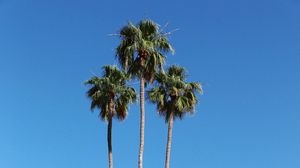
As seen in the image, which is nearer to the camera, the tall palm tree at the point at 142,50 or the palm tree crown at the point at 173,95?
the tall palm tree at the point at 142,50

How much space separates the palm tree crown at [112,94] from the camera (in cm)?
4616

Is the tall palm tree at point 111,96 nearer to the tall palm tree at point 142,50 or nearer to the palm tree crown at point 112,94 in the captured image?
the palm tree crown at point 112,94

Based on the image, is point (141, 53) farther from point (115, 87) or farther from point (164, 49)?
point (115, 87)

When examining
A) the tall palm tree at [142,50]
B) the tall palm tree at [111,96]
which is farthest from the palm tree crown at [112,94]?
the tall palm tree at [142,50]

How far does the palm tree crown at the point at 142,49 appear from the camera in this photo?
39594 millimetres

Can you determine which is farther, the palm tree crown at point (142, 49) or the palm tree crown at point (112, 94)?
the palm tree crown at point (112, 94)

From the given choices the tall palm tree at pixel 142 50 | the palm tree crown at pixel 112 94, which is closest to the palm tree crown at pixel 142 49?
the tall palm tree at pixel 142 50

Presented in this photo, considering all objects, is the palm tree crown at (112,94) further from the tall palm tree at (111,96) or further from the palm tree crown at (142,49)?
the palm tree crown at (142,49)

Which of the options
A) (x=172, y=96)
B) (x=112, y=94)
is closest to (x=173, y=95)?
(x=172, y=96)

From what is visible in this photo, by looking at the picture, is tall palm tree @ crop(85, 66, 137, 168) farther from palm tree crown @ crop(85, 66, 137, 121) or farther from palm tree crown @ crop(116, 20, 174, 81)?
palm tree crown @ crop(116, 20, 174, 81)

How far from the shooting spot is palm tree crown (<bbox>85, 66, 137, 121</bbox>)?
151ft

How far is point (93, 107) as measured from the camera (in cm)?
4688

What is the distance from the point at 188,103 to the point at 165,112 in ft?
5.36

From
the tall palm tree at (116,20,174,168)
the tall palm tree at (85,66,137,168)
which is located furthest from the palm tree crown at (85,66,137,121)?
the tall palm tree at (116,20,174,168)
